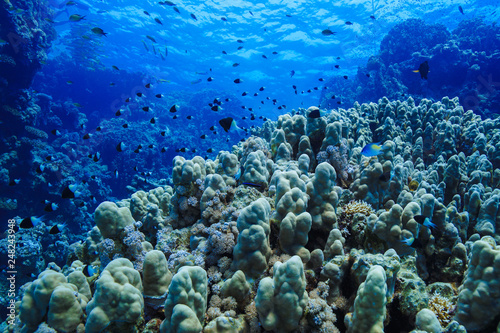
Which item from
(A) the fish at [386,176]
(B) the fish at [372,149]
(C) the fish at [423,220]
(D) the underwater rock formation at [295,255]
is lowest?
(D) the underwater rock formation at [295,255]

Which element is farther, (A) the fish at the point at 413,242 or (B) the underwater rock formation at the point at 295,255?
(A) the fish at the point at 413,242

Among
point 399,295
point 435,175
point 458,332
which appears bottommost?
point 399,295

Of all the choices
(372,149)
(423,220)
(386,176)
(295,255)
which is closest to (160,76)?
(372,149)

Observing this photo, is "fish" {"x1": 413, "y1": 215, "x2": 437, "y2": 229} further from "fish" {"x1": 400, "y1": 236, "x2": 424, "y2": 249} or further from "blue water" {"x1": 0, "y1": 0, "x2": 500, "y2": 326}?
"blue water" {"x1": 0, "y1": 0, "x2": 500, "y2": 326}

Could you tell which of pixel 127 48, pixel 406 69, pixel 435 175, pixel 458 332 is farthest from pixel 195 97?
pixel 458 332

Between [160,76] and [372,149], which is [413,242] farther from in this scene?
[160,76]

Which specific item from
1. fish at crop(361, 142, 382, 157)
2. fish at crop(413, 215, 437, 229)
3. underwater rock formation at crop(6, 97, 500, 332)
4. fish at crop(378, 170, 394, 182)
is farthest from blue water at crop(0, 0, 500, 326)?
fish at crop(413, 215, 437, 229)

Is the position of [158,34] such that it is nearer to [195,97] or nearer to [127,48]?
[127,48]

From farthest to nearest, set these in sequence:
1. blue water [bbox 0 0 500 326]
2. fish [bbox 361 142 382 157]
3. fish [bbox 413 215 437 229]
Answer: blue water [bbox 0 0 500 326] → fish [bbox 361 142 382 157] → fish [bbox 413 215 437 229]

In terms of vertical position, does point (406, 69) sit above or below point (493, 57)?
below

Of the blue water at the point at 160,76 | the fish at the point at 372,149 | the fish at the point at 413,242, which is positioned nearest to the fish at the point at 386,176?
the fish at the point at 372,149

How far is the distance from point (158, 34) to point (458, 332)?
4748cm

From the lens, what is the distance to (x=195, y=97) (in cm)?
4103

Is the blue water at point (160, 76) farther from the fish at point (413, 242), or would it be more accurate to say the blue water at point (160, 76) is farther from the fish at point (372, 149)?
the fish at point (413, 242)
